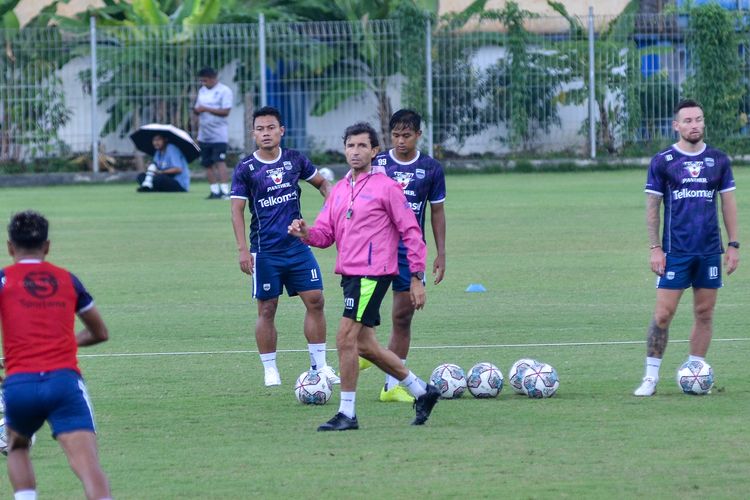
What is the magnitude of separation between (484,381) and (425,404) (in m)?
0.98

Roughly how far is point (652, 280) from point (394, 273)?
741 centimetres

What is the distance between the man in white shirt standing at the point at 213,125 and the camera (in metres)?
25.8

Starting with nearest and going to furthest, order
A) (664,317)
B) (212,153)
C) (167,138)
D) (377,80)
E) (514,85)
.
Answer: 1. (664,317)
2. (212,153)
3. (167,138)
4. (514,85)
5. (377,80)

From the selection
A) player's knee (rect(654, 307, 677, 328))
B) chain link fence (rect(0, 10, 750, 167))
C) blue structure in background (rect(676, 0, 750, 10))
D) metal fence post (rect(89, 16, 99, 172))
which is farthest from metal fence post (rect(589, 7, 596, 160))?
player's knee (rect(654, 307, 677, 328))

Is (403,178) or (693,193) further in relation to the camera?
(403,178)

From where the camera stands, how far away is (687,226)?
9891mm

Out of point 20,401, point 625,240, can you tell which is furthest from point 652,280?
point 20,401

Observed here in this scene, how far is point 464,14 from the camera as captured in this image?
31797 millimetres

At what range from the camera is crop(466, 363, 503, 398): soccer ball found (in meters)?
9.73

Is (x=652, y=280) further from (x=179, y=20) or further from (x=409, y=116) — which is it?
(x=179, y=20)

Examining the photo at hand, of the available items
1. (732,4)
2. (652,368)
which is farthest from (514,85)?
(652,368)

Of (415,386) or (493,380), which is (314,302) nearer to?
(493,380)

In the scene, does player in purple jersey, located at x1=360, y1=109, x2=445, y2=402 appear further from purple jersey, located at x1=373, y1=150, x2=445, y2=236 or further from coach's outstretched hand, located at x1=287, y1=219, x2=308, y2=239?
coach's outstretched hand, located at x1=287, y1=219, x2=308, y2=239

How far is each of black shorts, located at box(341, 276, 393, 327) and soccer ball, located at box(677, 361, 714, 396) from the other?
212 cm
